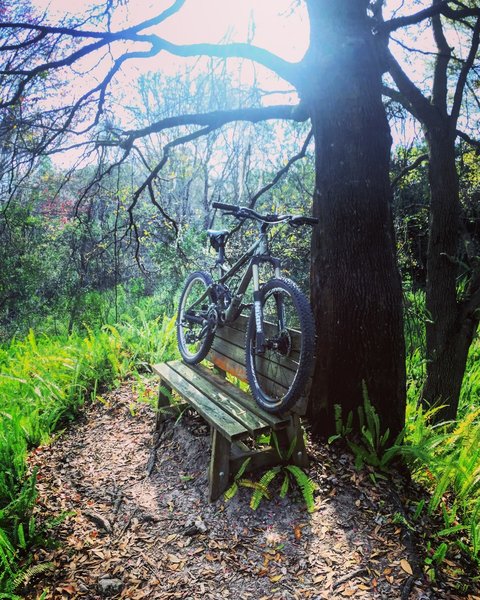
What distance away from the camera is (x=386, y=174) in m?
3.12

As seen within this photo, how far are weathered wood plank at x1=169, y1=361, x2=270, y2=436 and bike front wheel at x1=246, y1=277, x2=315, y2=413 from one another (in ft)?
0.43

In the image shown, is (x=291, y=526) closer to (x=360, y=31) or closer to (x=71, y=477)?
(x=71, y=477)

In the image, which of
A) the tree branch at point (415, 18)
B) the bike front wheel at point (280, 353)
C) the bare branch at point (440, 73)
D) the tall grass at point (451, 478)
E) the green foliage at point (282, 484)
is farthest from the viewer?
the bare branch at point (440, 73)

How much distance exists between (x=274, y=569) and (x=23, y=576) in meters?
1.49

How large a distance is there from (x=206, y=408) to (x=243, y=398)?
12.9 inches

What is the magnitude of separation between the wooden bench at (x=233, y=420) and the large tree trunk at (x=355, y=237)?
1.71 ft

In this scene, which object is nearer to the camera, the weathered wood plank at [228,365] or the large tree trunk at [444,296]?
the weathered wood plank at [228,365]

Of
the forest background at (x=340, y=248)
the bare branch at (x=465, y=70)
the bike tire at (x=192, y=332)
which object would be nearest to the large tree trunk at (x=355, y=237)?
the forest background at (x=340, y=248)

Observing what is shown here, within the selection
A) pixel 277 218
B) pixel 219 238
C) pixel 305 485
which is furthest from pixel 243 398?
pixel 219 238

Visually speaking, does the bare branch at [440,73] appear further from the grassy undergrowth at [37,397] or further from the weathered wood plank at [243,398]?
the grassy undergrowth at [37,397]

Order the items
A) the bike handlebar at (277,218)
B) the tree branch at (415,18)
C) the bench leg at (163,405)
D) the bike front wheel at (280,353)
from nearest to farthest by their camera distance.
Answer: the bike front wheel at (280,353) < the bike handlebar at (277,218) < the tree branch at (415,18) < the bench leg at (163,405)

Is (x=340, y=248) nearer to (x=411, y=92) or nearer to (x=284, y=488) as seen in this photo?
(x=284, y=488)

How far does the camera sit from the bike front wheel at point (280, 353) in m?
2.54

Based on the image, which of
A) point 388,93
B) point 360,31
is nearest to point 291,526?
point 360,31
